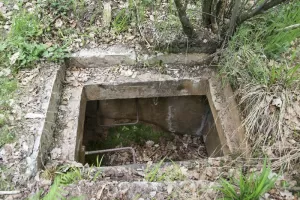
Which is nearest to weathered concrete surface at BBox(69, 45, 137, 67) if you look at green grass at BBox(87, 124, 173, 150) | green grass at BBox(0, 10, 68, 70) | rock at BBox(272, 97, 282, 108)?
green grass at BBox(0, 10, 68, 70)

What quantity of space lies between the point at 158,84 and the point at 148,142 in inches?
53.5

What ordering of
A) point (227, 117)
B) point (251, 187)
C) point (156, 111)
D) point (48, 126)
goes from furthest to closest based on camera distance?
point (156, 111) → point (227, 117) → point (48, 126) → point (251, 187)

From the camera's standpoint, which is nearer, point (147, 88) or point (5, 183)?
point (5, 183)

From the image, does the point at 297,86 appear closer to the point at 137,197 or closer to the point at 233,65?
the point at 233,65

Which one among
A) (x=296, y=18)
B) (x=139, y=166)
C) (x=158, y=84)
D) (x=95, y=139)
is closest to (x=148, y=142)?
(x=95, y=139)

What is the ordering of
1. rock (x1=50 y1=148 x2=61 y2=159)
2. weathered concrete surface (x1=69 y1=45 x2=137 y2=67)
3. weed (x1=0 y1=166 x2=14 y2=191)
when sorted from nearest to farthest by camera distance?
weed (x1=0 y1=166 x2=14 y2=191) < rock (x1=50 y1=148 x2=61 y2=159) < weathered concrete surface (x1=69 y1=45 x2=137 y2=67)

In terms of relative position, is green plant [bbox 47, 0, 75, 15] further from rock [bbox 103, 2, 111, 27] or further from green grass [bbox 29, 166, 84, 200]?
green grass [bbox 29, 166, 84, 200]

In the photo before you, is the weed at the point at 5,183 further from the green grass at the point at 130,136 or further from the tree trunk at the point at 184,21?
the tree trunk at the point at 184,21

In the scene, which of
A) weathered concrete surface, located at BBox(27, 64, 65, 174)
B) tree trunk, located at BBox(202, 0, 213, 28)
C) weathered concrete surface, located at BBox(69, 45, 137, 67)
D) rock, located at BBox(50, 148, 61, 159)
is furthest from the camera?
weathered concrete surface, located at BBox(69, 45, 137, 67)

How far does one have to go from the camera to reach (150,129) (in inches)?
171

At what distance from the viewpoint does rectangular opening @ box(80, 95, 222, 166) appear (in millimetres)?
3931

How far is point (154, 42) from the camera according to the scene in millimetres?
3160

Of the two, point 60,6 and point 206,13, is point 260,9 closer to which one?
point 206,13

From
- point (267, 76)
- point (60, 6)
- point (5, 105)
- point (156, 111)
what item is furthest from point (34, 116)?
point (267, 76)
